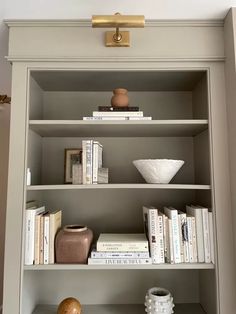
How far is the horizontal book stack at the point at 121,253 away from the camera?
3.97 ft

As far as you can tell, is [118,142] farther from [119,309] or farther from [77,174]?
[119,309]

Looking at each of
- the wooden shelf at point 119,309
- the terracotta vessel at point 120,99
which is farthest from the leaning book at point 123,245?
the terracotta vessel at point 120,99

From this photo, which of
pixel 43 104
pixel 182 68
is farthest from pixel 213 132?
pixel 43 104

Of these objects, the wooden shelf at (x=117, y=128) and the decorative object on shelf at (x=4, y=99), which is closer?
the wooden shelf at (x=117, y=128)

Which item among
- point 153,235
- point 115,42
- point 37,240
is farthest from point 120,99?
point 37,240

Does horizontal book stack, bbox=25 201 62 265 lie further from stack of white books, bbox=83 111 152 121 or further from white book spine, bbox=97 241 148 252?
stack of white books, bbox=83 111 152 121

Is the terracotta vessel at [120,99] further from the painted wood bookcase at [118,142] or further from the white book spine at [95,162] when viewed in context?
the white book spine at [95,162]

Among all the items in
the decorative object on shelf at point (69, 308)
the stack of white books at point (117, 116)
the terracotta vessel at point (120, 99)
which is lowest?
the decorative object on shelf at point (69, 308)

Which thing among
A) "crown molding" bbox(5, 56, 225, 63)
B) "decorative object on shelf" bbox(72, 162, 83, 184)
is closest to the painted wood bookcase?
"crown molding" bbox(5, 56, 225, 63)

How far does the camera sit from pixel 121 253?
1.23 metres

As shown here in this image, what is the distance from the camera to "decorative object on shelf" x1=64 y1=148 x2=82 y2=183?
1501mm

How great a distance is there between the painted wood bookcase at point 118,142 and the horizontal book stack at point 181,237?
0.04m

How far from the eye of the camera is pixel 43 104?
1614mm

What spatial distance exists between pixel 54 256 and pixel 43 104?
884 mm
